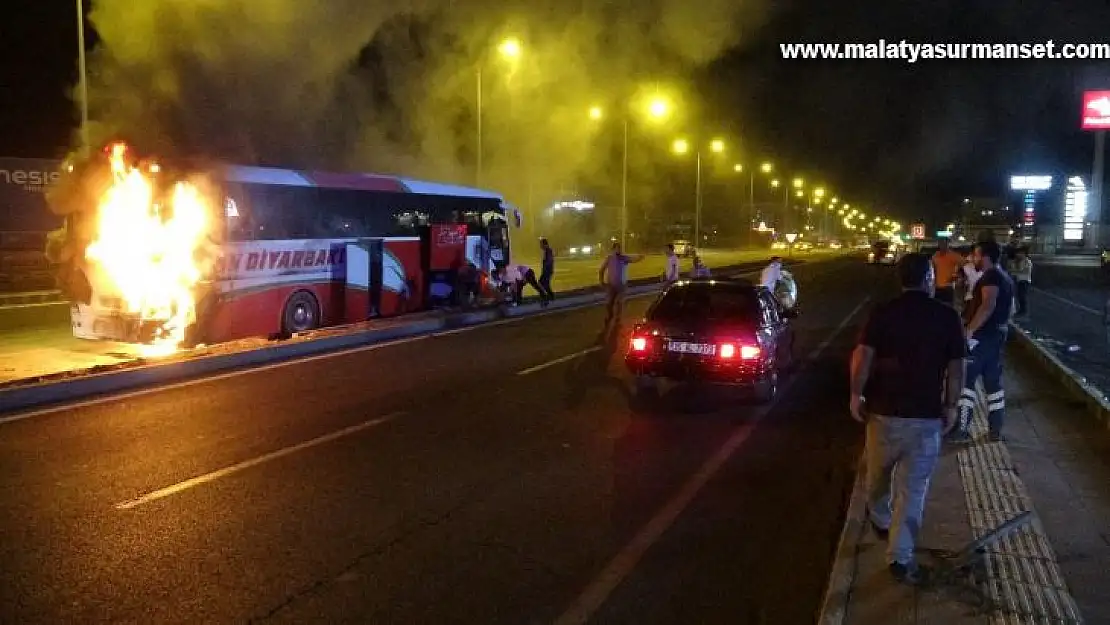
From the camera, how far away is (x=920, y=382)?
4.13m

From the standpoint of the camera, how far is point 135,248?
41.8 feet

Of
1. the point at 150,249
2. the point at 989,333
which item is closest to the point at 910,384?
the point at 989,333

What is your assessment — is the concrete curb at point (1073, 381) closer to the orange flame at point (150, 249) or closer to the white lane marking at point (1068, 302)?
the white lane marking at point (1068, 302)

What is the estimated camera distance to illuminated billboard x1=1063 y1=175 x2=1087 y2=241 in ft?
191

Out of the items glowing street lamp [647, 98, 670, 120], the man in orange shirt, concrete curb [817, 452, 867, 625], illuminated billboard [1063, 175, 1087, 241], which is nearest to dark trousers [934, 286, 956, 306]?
the man in orange shirt

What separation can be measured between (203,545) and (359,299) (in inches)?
463

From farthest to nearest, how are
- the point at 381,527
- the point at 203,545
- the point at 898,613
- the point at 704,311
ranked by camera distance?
the point at 704,311 → the point at 381,527 → the point at 203,545 → the point at 898,613

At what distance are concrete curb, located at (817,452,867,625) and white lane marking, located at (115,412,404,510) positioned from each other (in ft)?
13.1

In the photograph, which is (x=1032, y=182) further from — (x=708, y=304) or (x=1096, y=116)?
(x=708, y=304)

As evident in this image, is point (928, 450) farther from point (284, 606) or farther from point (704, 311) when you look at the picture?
point (704, 311)

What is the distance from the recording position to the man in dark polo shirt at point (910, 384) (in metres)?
4.14

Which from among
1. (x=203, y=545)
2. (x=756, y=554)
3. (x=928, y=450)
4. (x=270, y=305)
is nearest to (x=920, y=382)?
(x=928, y=450)

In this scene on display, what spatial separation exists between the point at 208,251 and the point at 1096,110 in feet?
187

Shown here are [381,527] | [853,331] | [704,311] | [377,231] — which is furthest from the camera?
[377,231]
